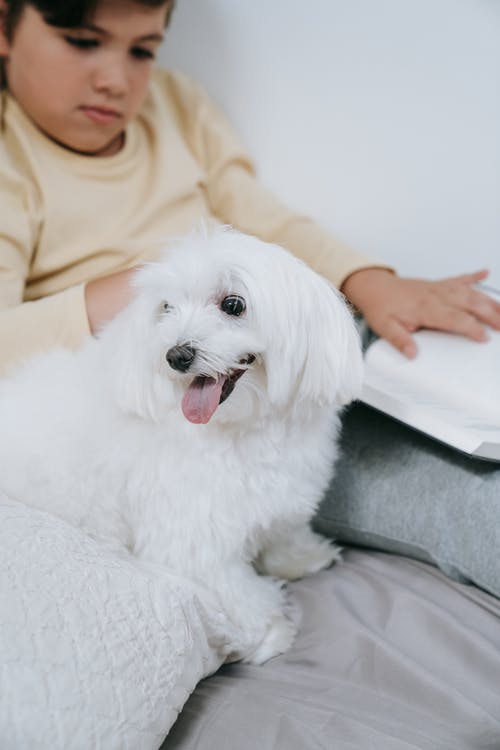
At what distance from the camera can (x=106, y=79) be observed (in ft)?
3.58

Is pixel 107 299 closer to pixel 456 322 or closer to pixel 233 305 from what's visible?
pixel 233 305

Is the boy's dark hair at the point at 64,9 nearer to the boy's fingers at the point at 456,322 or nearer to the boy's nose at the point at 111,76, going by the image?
the boy's nose at the point at 111,76

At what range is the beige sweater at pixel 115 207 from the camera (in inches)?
40.5

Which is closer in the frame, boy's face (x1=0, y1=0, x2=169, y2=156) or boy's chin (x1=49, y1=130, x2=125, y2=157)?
boy's face (x1=0, y1=0, x2=169, y2=156)

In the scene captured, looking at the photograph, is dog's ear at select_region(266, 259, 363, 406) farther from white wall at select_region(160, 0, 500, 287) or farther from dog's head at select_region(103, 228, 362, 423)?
white wall at select_region(160, 0, 500, 287)

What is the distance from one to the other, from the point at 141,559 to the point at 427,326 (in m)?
0.56

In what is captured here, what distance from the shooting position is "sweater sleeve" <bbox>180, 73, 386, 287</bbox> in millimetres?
1241

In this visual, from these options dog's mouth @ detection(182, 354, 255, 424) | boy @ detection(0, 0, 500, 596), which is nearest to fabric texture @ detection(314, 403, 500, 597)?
boy @ detection(0, 0, 500, 596)

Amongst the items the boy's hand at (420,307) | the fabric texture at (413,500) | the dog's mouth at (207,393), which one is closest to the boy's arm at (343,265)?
the boy's hand at (420,307)

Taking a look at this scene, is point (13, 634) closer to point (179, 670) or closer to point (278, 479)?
point (179, 670)

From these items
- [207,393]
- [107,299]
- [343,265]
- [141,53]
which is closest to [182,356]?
[207,393]

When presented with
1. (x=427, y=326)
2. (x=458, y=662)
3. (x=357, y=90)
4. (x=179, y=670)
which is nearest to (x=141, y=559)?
(x=179, y=670)

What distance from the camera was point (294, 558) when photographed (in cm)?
107

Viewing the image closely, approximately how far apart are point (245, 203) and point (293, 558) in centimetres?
65
